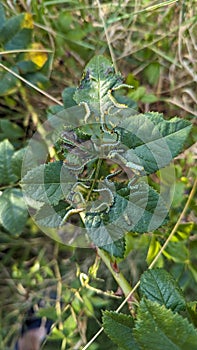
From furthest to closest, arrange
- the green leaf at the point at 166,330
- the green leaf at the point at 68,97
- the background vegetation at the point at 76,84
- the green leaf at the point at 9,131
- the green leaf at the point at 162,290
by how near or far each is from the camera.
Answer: the green leaf at the point at 9,131 < the background vegetation at the point at 76,84 < the green leaf at the point at 68,97 < the green leaf at the point at 162,290 < the green leaf at the point at 166,330

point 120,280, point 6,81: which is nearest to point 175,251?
point 120,280

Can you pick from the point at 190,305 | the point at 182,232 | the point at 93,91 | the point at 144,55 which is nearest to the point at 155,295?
the point at 190,305

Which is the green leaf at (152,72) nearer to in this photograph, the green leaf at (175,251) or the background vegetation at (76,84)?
the background vegetation at (76,84)

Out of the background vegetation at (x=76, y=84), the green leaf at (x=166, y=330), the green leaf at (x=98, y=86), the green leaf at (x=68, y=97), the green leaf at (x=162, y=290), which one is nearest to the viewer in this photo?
the green leaf at (x=166, y=330)

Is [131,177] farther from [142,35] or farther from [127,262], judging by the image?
[142,35]

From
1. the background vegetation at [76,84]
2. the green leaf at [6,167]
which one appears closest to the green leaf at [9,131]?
the background vegetation at [76,84]

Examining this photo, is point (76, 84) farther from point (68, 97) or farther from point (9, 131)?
point (68, 97)

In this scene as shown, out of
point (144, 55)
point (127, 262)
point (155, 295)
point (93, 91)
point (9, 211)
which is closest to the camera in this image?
point (155, 295)
